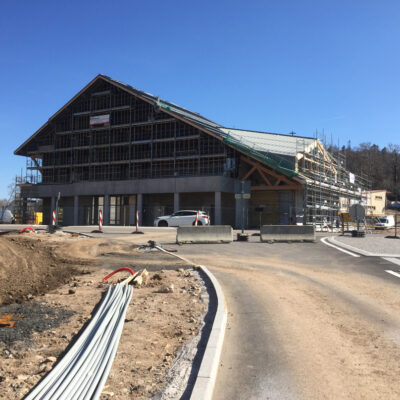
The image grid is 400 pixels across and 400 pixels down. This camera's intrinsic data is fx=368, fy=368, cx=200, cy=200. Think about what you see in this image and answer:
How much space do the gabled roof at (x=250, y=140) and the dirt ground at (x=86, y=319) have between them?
2567cm

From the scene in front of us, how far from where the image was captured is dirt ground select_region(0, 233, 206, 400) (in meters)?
3.29

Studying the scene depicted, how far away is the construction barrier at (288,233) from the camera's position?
17.9 metres

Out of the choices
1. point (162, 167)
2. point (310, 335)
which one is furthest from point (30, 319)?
point (162, 167)

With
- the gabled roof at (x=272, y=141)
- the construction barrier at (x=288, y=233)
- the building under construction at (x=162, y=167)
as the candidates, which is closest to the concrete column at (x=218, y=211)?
the building under construction at (x=162, y=167)

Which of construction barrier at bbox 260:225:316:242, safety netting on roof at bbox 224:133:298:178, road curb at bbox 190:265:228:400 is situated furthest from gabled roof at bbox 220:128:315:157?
road curb at bbox 190:265:228:400

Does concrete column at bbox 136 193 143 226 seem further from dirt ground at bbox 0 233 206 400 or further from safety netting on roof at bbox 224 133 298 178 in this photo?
dirt ground at bbox 0 233 206 400

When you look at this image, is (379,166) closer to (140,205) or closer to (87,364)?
(140,205)

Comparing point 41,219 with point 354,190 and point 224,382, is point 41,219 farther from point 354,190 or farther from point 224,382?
point 224,382

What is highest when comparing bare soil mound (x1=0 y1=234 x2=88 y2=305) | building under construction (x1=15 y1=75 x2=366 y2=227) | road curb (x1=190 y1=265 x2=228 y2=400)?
building under construction (x1=15 y1=75 x2=366 y2=227)

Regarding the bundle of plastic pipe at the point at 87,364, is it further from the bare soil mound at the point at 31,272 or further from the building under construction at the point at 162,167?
the building under construction at the point at 162,167

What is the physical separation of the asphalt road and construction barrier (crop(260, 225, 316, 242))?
337 inches

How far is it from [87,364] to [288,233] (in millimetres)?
15576

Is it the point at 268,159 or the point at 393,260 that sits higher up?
the point at 268,159

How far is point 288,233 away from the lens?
18.0m
